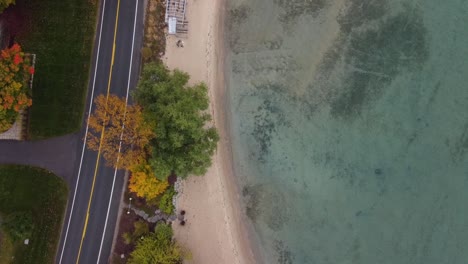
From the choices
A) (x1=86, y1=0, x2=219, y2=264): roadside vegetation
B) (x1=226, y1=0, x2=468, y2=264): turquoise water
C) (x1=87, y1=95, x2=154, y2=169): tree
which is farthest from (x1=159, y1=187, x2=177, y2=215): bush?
(x1=226, y1=0, x2=468, y2=264): turquoise water

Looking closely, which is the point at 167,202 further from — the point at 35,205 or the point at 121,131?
the point at 35,205

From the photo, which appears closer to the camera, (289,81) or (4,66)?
(4,66)

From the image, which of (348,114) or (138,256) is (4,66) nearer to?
(138,256)

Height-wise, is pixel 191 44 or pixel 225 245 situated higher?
pixel 191 44

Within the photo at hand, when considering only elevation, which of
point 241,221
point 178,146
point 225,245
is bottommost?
point 225,245

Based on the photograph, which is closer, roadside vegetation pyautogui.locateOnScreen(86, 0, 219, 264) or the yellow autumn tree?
roadside vegetation pyautogui.locateOnScreen(86, 0, 219, 264)

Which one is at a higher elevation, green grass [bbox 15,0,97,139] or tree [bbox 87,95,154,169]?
green grass [bbox 15,0,97,139]

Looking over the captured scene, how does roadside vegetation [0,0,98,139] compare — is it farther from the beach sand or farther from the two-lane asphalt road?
the beach sand

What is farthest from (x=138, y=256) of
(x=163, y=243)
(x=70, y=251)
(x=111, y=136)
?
(x=111, y=136)

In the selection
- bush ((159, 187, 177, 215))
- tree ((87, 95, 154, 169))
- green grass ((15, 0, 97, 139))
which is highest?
green grass ((15, 0, 97, 139))
